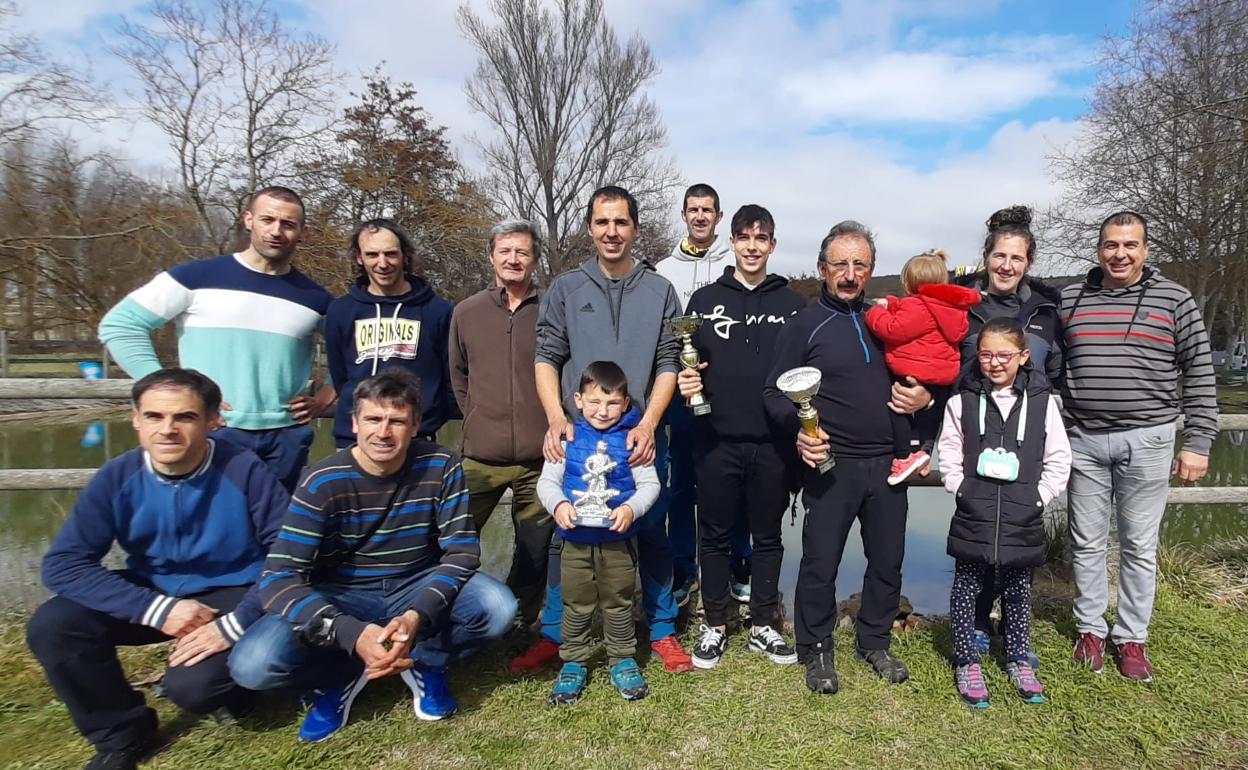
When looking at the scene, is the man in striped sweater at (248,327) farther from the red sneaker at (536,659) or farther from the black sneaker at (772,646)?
the black sneaker at (772,646)

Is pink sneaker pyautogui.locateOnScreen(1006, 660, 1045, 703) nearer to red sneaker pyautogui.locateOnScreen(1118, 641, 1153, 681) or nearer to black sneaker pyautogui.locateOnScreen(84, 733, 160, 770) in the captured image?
red sneaker pyautogui.locateOnScreen(1118, 641, 1153, 681)

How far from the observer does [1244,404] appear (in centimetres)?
1888

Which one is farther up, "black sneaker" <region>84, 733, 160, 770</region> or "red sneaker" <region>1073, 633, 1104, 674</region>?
"red sneaker" <region>1073, 633, 1104, 674</region>

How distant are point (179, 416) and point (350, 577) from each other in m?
0.95

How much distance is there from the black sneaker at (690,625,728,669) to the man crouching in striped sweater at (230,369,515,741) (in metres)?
1.02

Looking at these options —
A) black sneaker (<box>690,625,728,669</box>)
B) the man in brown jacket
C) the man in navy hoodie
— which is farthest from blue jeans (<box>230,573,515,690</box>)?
black sneaker (<box>690,625,728,669</box>)

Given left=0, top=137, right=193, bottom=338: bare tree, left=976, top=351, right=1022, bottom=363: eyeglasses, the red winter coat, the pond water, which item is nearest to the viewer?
left=976, top=351, right=1022, bottom=363: eyeglasses

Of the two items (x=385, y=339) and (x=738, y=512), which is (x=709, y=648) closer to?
(x=738, y=512)

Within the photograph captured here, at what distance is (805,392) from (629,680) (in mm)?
1549

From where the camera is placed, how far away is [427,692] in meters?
2.96

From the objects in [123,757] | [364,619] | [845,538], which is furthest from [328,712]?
[845,538]

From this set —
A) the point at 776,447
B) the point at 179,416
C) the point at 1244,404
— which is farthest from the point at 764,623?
the point at 1244,404

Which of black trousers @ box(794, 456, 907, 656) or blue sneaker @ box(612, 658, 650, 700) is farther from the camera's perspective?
black trousers @ box(794, 456, 907, 656)

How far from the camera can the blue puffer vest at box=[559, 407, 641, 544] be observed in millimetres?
3066
